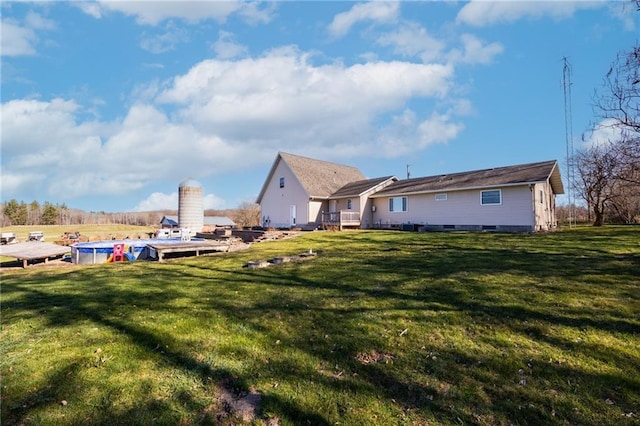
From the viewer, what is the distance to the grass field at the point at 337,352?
9.43ft

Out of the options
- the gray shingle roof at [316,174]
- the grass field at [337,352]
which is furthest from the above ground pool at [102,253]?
the gray shingle roof at [316,174]

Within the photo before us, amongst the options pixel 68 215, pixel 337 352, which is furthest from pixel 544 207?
pixel 68 215

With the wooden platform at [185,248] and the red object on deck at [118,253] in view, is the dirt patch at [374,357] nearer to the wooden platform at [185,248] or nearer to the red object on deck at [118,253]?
the wooden platform at [185,248]

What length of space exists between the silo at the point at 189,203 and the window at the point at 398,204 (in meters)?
16.0

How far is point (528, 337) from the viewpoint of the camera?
4.02 m

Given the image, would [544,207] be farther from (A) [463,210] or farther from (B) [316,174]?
(B) [316,174]

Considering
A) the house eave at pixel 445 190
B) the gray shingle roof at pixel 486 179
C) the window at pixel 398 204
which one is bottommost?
the window at pixel 398 204

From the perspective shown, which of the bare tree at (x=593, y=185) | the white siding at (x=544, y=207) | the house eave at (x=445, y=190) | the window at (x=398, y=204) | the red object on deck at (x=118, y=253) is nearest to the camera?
the red object on deck at (x=118, y=253)

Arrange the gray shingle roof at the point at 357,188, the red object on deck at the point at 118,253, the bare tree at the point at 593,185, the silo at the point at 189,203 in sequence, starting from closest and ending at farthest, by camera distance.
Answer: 1. the red object on deck at the point at 118,253
2. the bare tree at the point at 593,185
3. the gray shingle roof at the point at 357,188
4. the silo at the point at 189,203

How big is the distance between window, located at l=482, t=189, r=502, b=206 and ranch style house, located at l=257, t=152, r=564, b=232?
5 cm

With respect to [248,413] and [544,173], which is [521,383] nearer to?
[248,413]

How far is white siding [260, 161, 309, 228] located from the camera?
2750cm

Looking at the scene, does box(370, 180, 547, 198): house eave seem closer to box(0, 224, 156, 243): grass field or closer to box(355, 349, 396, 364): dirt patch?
box(355, 349, 396, 364): dirt patch

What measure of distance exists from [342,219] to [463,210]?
8.45 meters
